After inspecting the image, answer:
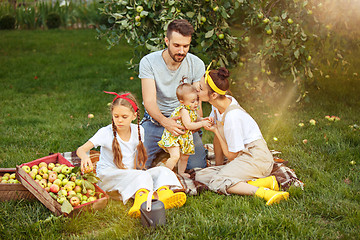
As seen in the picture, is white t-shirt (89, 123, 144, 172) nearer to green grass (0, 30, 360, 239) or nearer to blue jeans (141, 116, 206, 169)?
green grass (0, 30, 360, 239)

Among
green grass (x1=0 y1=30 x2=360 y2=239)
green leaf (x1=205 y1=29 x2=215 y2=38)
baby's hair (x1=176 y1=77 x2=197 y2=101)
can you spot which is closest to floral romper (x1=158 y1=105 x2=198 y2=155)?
baby's hair (x1=176 y1=77 x2=197 y2=101)

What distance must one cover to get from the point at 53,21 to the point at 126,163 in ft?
35.8

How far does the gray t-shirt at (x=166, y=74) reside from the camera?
372 centimetres

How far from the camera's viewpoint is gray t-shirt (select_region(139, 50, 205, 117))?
372 centimetres

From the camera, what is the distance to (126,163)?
3270 millimetres

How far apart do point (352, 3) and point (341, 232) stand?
3255mm

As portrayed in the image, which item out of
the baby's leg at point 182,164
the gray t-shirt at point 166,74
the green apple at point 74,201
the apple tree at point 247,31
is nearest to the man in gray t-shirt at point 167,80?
the gray t-shirt at point 166,74

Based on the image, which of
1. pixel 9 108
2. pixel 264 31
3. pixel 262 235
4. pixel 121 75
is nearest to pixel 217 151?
pixel 262 235

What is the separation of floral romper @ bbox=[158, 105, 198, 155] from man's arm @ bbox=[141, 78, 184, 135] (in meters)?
0.07

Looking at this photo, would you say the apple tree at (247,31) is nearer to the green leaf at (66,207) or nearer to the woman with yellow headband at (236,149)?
the woman with yellow headband at (236,149)

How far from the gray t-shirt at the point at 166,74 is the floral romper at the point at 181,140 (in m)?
0.28

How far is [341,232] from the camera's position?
2.56 meters

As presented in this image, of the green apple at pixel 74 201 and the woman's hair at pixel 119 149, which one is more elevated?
the woman's hair at pixel 119 149

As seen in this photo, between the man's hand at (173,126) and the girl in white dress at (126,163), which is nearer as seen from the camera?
the girl in white dress at (126,163)
